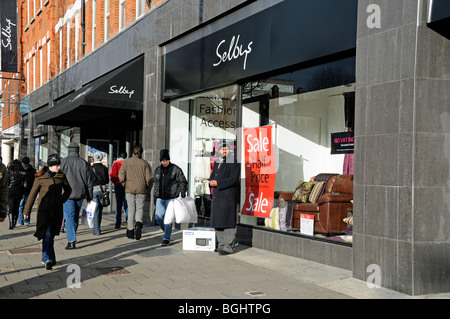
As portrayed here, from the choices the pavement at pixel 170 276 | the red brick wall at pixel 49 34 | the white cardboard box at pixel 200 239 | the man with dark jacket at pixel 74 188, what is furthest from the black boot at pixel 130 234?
the red brick wall at pixel 49 34

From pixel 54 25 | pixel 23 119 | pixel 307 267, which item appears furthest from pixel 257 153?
pixel 23 119

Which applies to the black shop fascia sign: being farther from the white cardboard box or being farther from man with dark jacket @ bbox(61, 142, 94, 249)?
man with dark jacket @ bbox(61, 142, 94, 249)

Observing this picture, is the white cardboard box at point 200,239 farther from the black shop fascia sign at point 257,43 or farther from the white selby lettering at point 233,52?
the white selby lettering at point 233,52

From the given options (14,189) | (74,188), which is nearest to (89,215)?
(74,188)

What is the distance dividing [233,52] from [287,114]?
5.32ft

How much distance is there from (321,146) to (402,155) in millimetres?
3670

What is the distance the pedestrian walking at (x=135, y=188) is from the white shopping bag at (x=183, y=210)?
1198mm

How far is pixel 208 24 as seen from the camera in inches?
457

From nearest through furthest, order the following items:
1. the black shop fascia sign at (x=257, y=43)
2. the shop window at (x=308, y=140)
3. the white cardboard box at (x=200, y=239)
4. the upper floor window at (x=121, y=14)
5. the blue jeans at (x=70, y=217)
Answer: the black shop fascia sign at (x=257, y=43) → the shop window at (x=308, y=140) → the white cardboard box at (x=200, y=239) → the blue jeans at (x=70, y=217) → the upper floor window at (x=121, y=14)

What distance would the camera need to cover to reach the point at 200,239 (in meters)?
9.56

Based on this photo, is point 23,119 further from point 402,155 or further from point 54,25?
point 402,155

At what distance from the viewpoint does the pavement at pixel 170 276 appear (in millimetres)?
6262

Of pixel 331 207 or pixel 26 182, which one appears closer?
pixel 331 207

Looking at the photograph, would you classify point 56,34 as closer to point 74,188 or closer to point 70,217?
point 74,188
